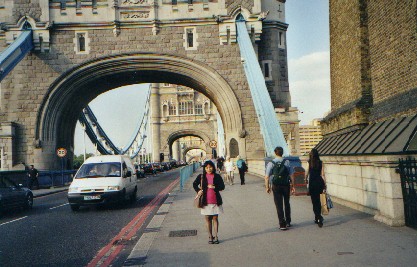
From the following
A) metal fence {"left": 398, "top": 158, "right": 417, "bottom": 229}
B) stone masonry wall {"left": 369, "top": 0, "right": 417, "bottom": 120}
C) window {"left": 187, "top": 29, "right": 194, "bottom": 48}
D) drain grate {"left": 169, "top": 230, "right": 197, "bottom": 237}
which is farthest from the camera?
window {"left": 187, "top": 29, "right": 194, "bottom": 48}

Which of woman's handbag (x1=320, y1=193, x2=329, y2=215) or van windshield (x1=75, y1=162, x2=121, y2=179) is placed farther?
van windshield (x1=75, y1=162, x2=121, y2=179)

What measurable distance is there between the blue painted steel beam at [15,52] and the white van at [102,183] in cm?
1245

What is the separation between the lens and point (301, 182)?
45.0 feet

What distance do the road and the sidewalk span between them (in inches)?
24.4

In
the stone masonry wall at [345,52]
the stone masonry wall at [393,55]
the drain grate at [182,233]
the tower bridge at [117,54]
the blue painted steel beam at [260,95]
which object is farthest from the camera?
the tower bridge at [117,54]

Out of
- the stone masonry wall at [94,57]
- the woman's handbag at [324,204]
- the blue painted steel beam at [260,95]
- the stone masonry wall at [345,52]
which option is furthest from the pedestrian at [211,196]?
the stone masonry wall at [94,57]

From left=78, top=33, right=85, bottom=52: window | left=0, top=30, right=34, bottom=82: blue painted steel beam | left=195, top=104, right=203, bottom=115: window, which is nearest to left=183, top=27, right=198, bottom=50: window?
left=78, top=33, right=85, bottom=52: window

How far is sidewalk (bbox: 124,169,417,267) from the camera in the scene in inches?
217

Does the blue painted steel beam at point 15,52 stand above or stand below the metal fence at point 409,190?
above

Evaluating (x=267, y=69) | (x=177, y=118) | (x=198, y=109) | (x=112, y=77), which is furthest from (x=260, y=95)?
(x=198, y=109)

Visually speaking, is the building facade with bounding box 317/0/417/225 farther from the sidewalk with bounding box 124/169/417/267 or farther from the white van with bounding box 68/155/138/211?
the white van with bounding box 68/155/138/211

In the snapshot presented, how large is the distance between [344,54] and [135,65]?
52.4ft

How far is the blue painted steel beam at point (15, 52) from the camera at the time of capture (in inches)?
949

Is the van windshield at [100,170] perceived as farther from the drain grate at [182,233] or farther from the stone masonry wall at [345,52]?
the stone masonry wall at [345,52]
